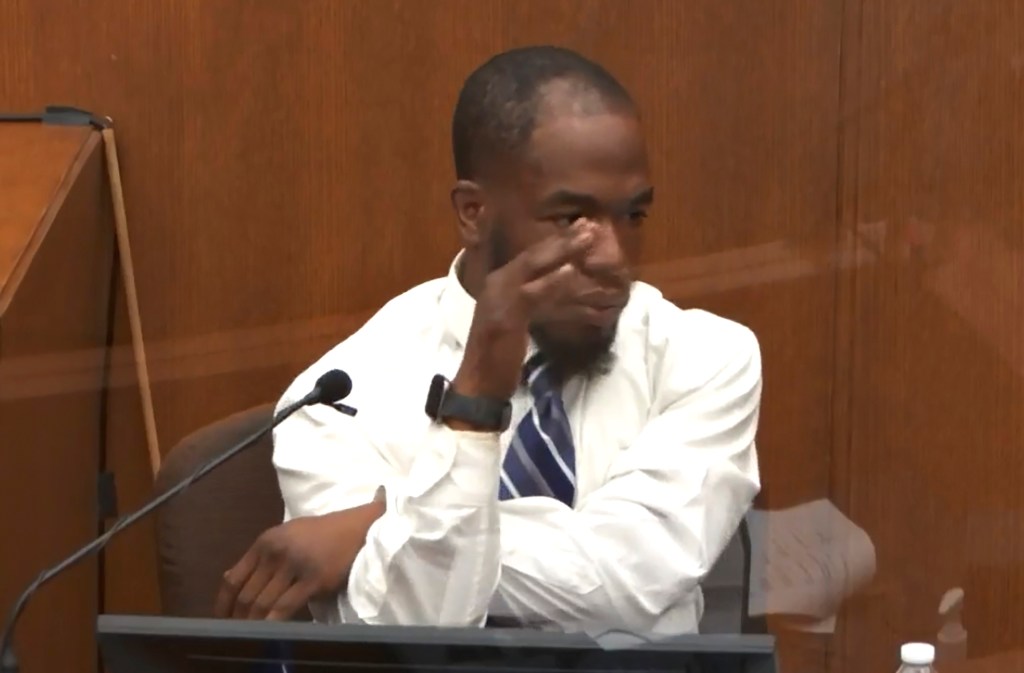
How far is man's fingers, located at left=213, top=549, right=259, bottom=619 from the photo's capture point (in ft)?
4.30

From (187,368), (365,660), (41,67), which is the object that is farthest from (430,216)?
(365,660)

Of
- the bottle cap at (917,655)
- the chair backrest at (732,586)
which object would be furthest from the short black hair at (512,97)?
the bottle cap at (917,655)

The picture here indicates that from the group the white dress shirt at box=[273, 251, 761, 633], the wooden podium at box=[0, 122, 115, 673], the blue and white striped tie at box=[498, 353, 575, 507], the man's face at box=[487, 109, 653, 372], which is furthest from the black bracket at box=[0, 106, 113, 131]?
the blue and white striped tie at box=[498, 353, 575, 507]

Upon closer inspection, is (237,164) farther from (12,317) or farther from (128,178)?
(12,317)

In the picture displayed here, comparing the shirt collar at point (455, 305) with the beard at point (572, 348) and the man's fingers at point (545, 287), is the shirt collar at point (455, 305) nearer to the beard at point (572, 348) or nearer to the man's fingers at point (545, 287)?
the beard at point (572, 348)

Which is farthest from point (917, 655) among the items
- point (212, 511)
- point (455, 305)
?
point (212, 511)

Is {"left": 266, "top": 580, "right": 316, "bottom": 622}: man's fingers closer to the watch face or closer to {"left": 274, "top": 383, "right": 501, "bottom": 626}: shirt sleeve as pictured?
{"left": 274, "top": 383, "right": 501, "bottom": 626}: shirt sleeve

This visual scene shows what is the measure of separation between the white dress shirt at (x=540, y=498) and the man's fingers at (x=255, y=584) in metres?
0.07

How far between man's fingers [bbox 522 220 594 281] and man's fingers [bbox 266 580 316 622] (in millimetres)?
338

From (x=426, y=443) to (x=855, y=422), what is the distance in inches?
43.4

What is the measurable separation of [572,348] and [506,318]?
276 mm

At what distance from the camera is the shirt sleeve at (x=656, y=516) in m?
1.37

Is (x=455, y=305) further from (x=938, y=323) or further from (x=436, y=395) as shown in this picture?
(x=938, y=323)

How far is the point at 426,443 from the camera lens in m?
1.27
